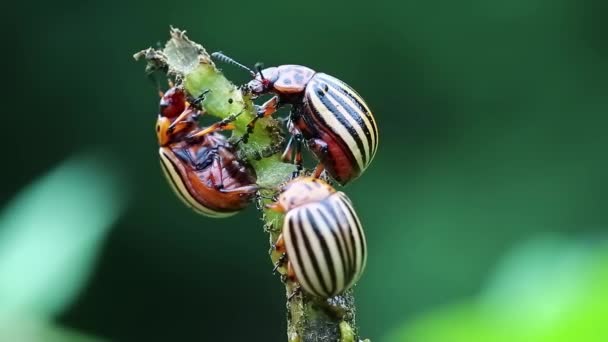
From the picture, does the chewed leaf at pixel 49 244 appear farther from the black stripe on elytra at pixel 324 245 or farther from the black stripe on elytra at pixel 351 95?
the black stripe on elytra at pixel 324 245

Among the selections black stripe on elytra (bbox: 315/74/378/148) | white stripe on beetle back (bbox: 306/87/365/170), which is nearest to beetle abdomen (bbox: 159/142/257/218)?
white stripe on beetle back (bbox: 306/87/365/170)

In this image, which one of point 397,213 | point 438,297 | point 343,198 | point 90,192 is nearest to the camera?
point 343,198

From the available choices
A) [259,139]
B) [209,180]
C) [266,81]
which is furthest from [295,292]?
[266,81]

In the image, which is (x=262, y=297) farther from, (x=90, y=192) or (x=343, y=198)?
(x=343, y=198)

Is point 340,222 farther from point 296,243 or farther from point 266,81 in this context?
point 266,81

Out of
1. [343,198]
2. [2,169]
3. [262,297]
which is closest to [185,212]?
[262,297]

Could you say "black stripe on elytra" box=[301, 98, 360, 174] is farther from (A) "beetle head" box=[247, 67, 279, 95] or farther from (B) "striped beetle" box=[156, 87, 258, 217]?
(B) "striped beetle" box=[156, 87, 258, 217]

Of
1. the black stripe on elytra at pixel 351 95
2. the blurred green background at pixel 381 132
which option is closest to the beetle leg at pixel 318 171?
the black stripe on elytra at pixel 351 95
